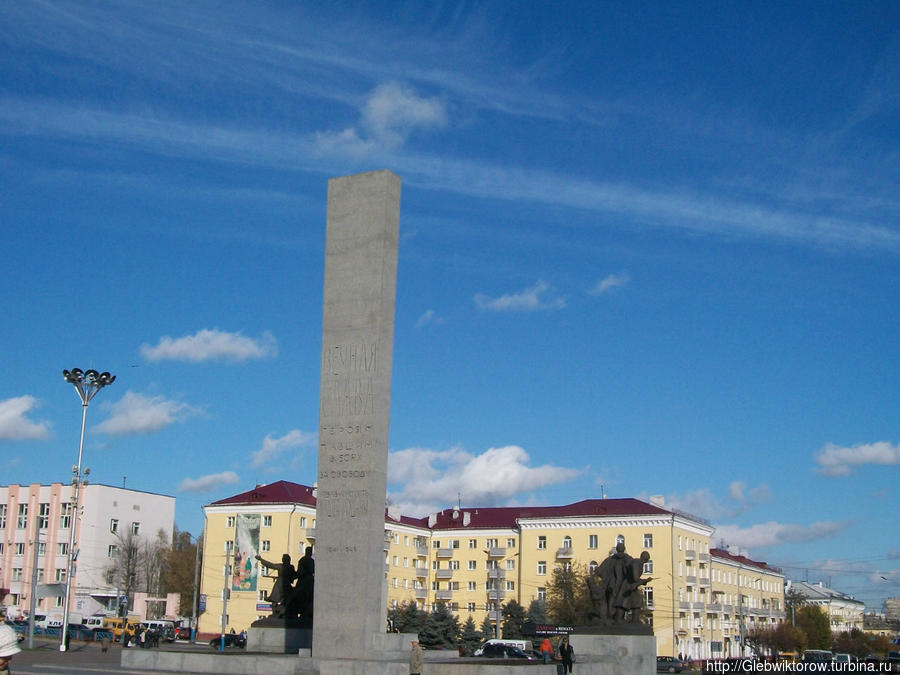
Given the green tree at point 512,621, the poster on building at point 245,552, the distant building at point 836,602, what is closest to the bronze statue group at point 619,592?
the green tree at point 512,621

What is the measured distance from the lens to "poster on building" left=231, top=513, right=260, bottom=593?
69.2 metres

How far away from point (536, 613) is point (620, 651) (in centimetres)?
4387

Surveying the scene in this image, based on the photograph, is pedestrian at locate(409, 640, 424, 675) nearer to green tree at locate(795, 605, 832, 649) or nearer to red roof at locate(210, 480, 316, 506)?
red roof at locate(210, 480, 316, 506)

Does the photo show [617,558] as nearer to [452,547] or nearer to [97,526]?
[452,547]

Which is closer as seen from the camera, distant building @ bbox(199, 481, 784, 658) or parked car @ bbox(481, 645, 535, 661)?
parked car @ bbox(481, 645, 535, 661)

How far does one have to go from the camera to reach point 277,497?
230 feet

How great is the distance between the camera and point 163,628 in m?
61.4

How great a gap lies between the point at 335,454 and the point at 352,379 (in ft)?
5.54

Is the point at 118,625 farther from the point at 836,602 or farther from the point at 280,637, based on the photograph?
the point at 836,602

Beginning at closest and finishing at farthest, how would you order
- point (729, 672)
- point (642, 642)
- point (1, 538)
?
point (642, 642) < point (729, 672) < point (1, 538)

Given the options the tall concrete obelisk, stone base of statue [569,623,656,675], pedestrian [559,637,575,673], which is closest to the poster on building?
stone base of statue [569,623,656,675]

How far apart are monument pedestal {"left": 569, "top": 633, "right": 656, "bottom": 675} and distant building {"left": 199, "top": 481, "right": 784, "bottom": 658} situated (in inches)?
1696

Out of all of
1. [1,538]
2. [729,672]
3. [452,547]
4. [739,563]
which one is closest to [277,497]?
[452,547]

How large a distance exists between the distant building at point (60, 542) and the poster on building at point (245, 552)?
13047mm
